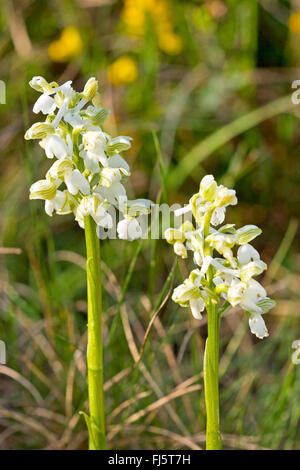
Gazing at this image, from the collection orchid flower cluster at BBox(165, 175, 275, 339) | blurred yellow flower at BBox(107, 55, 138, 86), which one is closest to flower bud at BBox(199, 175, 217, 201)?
orchid flower cluster at BBox(165, 175, 275, 339)

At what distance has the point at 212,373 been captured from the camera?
145cm

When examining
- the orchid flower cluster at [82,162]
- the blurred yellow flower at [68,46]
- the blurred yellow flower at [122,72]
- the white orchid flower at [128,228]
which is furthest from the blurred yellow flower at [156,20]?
the white orchid flower at [128,228]

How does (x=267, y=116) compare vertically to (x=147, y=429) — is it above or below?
above

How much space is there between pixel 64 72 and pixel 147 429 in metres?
2.55

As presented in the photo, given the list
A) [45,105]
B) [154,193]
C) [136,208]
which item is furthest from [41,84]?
[154,193]

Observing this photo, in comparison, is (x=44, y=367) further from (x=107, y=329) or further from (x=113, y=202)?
(x=113, y=202)

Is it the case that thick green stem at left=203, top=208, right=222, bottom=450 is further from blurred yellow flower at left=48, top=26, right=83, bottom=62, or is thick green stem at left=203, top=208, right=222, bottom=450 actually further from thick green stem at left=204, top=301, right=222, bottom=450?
blurred yellow flower at left=48, top=26, right=83, bottom=62

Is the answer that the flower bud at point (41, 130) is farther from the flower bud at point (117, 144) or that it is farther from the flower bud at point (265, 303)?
the flower bud at point (265, 303)

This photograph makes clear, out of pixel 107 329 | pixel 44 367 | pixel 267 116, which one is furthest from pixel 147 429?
pixel 267 116

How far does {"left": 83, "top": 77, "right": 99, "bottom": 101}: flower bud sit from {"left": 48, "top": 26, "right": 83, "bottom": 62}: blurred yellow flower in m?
2.38

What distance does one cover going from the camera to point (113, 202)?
1521 millimetres

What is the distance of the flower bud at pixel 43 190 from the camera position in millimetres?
1502

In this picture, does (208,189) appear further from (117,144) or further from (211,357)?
(211,357)

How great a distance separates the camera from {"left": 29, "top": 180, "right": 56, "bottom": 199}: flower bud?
1502 mm
